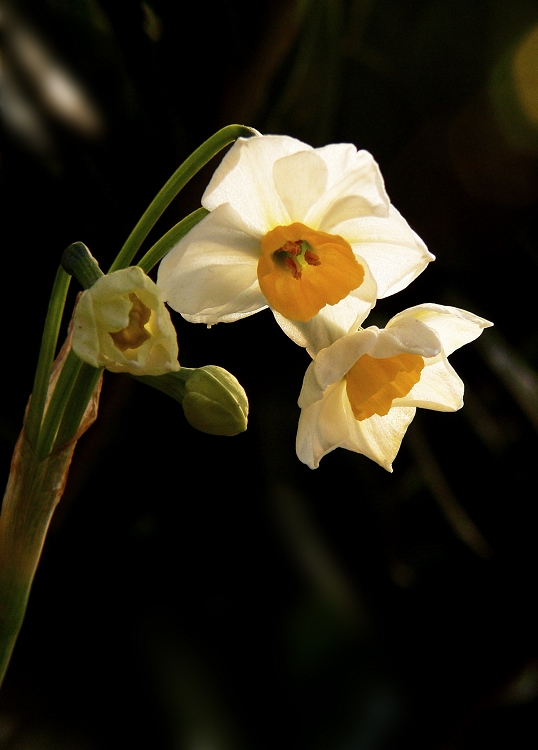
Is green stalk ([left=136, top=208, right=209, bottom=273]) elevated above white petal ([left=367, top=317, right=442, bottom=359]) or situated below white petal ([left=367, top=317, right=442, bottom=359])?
above

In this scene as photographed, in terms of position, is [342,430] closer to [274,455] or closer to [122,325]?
[122,325]

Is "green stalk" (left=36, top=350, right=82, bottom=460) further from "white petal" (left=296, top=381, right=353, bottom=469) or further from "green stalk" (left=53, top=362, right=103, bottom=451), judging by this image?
"white petal" (left=296, top=381, right=353, bottom=469)

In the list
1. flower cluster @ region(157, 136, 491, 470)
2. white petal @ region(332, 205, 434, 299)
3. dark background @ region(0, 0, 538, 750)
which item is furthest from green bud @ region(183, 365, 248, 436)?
dark background @ region(0, 0, 538, 750)

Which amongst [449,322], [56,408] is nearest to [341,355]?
[449,322]

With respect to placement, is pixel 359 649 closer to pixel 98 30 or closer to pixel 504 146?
pixel 504 146

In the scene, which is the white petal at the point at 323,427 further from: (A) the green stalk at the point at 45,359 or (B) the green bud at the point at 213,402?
(A) the green stalk at the point at 45,359

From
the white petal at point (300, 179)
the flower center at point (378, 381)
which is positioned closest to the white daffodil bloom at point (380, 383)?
the flower center at point (378, 381)
